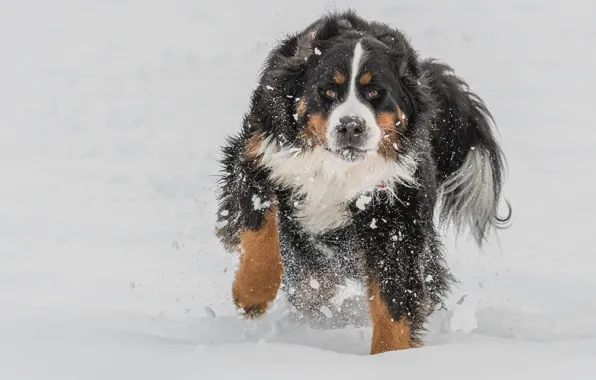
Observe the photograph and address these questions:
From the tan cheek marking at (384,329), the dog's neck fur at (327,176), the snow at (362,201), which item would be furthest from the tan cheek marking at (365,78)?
the tan cheek marking at (384,329)

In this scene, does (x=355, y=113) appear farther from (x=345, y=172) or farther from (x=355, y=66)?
(x=345, y=172)

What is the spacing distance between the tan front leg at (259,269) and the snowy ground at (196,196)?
114 mm

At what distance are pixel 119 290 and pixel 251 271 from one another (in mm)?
1233

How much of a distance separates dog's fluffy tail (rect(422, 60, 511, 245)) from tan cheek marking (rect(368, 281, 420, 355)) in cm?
97

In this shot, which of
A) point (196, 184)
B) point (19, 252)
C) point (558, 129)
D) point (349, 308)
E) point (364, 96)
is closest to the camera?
point (364, 96)

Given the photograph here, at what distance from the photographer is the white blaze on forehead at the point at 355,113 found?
4012mm

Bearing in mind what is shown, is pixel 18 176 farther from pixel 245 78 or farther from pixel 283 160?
pixel 283 160

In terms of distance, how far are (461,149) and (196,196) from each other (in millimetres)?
3038

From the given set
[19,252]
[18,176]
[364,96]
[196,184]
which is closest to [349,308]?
[364,96]

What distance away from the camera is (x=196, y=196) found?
24.6 ft

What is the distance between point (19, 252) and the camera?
6.03m

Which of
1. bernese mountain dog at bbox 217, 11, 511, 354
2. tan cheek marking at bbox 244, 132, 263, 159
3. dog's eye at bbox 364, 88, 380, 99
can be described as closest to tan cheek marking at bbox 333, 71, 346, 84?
bernese mountain dog at bbox 217, 11, 511, 354

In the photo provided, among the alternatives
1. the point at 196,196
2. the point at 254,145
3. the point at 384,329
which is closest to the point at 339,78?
the point at 254,145

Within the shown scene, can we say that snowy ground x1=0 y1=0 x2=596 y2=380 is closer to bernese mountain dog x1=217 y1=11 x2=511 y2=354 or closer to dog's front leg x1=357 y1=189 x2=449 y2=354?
dog's front leg x1=357 y1=189 x2=449 y2=354
